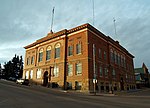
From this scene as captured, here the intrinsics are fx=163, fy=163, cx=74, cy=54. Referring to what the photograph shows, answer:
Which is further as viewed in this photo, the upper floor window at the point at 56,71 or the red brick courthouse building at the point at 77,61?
the upper floor window at the point at 56,71

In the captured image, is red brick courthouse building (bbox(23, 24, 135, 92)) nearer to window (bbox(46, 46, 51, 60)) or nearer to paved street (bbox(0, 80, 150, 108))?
window (bbox(46, 46, 51, 60))

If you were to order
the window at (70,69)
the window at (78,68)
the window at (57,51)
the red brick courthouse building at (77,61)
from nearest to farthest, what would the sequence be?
the red brick courthouse building at (77,61) → the window at (78,68) → the window at (70,69) → the window at (57,51)

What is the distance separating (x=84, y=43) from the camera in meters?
36.3

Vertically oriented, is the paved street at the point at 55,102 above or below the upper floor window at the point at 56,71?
below

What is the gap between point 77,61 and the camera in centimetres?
3650

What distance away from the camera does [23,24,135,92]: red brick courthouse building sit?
35.3 metres

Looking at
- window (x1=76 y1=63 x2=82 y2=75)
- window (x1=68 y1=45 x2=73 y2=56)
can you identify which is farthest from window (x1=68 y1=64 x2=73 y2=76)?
window (x1=68 y1=45 x2=73 y2=56)

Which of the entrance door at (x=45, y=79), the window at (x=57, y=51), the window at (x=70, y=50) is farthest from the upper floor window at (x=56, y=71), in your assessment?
the window at (x=70, y=50)

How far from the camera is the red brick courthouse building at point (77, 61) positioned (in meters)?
35.3

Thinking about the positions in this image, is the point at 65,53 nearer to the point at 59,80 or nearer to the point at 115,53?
the point at 59,80

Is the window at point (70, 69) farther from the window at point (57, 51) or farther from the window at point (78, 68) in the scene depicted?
the window at point (57, 51)

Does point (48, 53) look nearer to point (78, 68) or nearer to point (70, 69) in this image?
point (70, 69)

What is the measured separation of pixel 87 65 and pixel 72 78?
486 centimetres

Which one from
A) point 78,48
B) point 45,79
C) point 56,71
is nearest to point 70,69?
point 56,71
